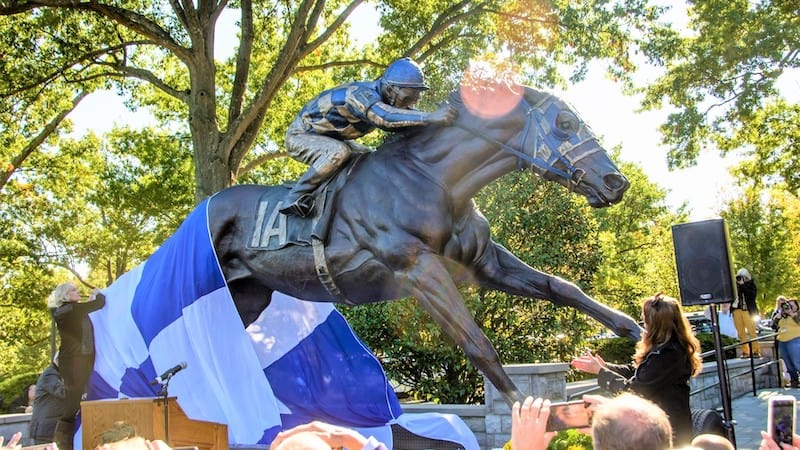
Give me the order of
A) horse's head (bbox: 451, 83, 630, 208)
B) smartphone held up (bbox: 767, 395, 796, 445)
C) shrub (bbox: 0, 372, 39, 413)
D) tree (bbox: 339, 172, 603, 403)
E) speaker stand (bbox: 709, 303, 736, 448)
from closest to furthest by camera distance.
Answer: smartphone held up (bbox: 767, 395, 796, 445)
horse's head (bbox: 451, 83, 630, 208)
speaker stand (bbox: 709, 303, 736, 448)
tree (bbox: 339, 172, 603, 403)
shrub (bbox: 0, 372, 39, 413)

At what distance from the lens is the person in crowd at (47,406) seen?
8.15m

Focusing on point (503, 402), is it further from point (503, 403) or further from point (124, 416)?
point (124, 416)

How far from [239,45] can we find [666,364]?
1396cm

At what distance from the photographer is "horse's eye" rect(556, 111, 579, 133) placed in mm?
5152

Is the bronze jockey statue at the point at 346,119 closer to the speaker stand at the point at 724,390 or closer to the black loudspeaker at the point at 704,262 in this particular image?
the black loudspeaker at the point at 704,262

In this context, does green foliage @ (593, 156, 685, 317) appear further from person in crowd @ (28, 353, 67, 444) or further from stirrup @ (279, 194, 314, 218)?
stirrup @ (279, 194, 314, 218)

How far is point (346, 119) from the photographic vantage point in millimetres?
5863

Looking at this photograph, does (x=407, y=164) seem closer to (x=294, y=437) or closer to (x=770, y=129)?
(x=294, y=437)

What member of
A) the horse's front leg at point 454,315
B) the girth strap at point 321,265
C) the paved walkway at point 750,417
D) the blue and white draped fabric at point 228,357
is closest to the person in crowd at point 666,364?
the horse's front leg at point 454,315

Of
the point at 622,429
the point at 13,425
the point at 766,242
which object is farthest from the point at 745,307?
the point at 766,242

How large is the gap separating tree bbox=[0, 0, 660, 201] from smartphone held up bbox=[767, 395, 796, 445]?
1229cm

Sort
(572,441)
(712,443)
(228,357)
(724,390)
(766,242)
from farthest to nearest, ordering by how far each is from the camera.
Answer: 1. (766,242)
2. (724,390)
3. (228,357)
4. (572,441)
5. (712,443)

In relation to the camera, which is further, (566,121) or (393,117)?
(393,117)

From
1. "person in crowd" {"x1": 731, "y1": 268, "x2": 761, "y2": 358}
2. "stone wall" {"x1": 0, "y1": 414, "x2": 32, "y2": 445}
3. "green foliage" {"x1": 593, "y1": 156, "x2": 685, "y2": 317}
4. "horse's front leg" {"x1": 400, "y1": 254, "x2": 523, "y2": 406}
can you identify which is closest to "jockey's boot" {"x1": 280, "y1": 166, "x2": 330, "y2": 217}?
"horse's front leg" {"x1": 400, "y1": 254, "x2": 523, "y2": 406}
